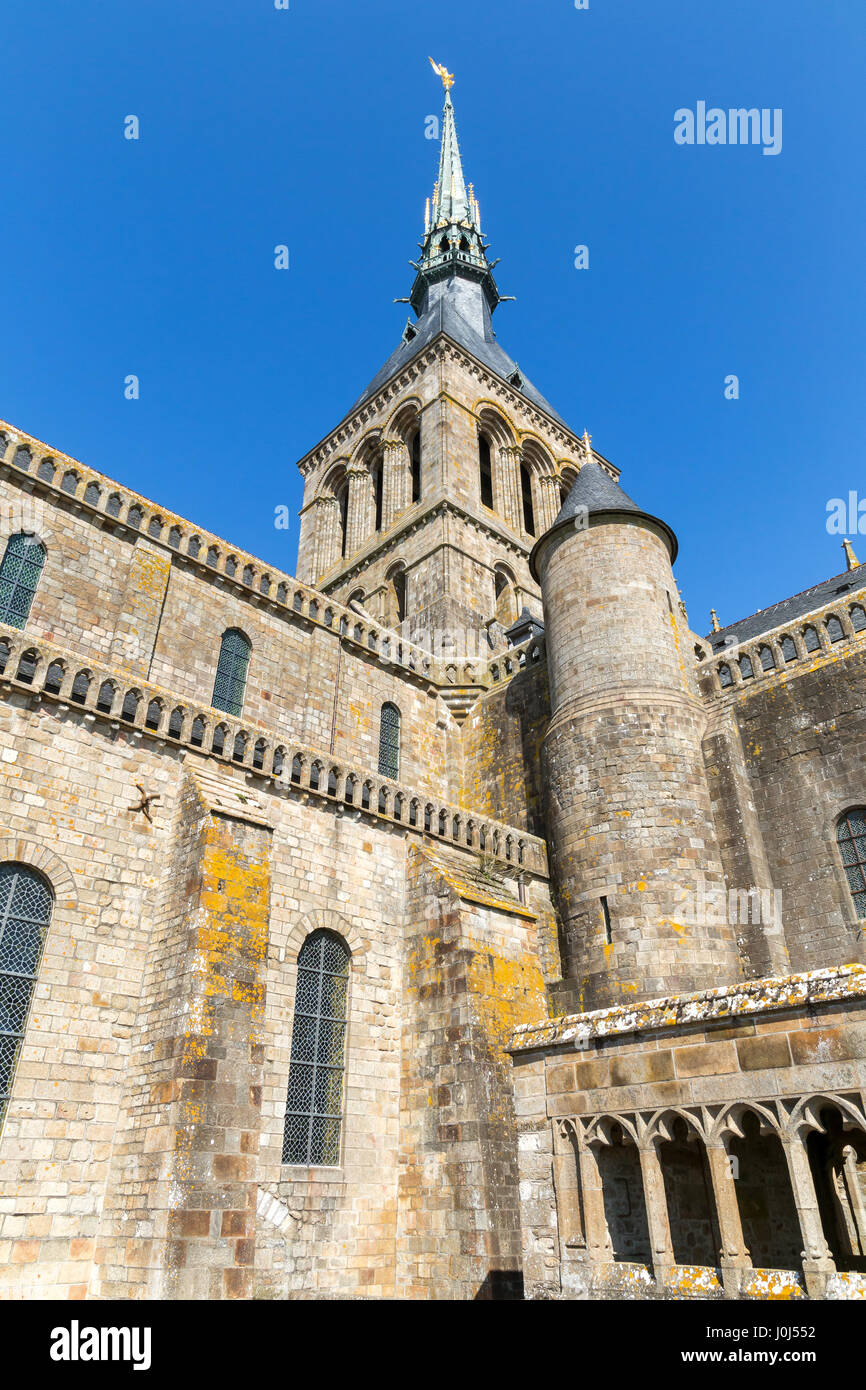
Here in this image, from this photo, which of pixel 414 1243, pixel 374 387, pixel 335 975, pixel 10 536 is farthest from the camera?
pixel 374 387

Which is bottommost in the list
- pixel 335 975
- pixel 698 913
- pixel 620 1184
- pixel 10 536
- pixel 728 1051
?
pixel 620 1184

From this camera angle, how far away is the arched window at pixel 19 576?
13516 mm

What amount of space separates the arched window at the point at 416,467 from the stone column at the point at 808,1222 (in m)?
26.2

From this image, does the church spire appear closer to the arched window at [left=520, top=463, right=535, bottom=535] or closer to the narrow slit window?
the arched window at [left=520, top=463, right=535, bottom=535]

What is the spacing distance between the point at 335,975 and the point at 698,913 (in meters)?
5.61

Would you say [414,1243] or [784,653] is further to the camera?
[784,653]

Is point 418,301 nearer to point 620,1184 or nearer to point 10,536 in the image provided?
point 10,536

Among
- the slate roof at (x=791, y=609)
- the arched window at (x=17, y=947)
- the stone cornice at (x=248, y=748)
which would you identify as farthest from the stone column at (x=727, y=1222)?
the slate roof at (x=791, y=609)

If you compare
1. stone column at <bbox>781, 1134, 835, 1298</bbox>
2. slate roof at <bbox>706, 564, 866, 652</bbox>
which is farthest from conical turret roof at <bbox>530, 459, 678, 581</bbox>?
stone column at <bbox>781, 1134, 835, 1298</bbox>

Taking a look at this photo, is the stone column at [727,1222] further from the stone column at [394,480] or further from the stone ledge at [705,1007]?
the stone column at [394,480]

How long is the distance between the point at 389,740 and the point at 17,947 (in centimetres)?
1025

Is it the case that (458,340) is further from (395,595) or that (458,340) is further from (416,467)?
(395,595)
